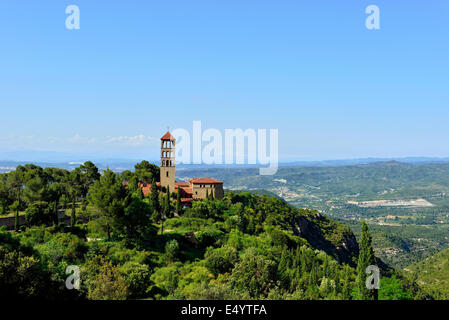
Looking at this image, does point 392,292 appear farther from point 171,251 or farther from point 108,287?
point 108,287

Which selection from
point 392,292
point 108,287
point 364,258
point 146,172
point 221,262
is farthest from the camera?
point 146,172

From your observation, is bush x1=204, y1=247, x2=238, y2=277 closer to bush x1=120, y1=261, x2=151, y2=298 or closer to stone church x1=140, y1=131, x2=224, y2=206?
bush x1=120, y1=261, x2=151, y2=298

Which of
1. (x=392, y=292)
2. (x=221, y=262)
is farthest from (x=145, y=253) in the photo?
(x=392, y=292)

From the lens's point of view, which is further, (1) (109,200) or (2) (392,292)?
(1) (109,200)

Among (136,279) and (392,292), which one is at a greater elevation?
(136,279)

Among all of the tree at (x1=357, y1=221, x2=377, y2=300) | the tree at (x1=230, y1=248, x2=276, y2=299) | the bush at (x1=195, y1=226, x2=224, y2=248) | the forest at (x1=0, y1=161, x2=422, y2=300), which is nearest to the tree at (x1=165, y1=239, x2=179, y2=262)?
the forest at (x1=0, y1=161, x2=422, y2=300)
